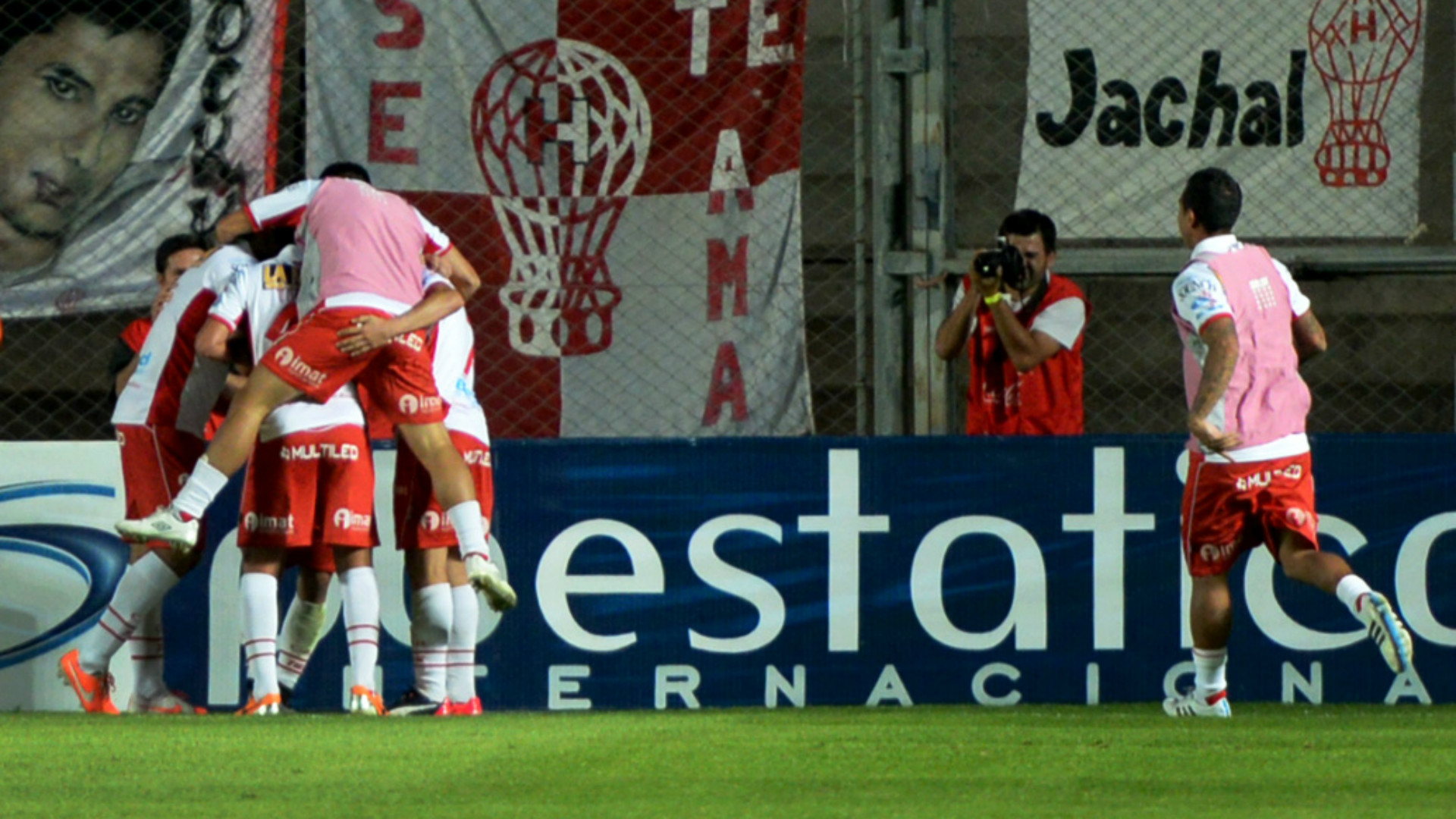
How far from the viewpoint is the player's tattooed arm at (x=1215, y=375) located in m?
6.62

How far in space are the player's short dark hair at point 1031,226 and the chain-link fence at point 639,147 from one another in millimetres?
225

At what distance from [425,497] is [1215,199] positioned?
276 centimetres

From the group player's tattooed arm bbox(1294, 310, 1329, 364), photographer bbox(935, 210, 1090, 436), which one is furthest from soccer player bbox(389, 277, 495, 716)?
player's tattooed arm bbox(1294, 310, 1329, 364)

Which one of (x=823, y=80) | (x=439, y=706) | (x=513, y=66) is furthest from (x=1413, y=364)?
(x=439, y=706)

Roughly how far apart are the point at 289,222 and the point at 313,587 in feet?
3.99

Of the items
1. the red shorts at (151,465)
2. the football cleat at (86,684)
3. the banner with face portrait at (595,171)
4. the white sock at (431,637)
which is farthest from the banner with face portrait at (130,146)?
the white sock at (431,637)

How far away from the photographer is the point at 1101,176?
8508mm

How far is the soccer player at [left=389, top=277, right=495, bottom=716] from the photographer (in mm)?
7355

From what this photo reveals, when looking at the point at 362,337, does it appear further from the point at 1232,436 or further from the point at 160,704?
the point at 1232,436

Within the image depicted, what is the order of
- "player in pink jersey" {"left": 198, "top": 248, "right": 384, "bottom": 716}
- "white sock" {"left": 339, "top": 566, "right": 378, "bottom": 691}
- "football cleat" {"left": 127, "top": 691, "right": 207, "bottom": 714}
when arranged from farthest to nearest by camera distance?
"football cleat" {"left": 127, "top": 691, "right": 207, "bottom": 714} → "white sock" {"left": 339, "top": 566, "right": 378, "bottom": 691} → "player in pink jersey" {"left": 198, "top": 248, "right": 384, "bottom": 716}

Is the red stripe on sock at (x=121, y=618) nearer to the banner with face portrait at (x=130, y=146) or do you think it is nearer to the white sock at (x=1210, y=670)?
the banner with face portrait at (x=130, y=146)

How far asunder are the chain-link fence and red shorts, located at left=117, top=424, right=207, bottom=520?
4.47ft

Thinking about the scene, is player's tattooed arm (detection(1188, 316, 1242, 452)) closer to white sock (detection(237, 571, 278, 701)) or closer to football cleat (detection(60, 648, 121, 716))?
white sock (detection(237, 571, 278, 701))

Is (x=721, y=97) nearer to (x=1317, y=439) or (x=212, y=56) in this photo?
(x=212, y=56)
